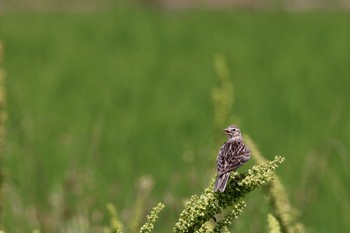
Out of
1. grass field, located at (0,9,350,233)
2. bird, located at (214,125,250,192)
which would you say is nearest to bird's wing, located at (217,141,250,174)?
bird, located at (214,125,250,192)

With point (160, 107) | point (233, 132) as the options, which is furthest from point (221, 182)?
point (160, 107)

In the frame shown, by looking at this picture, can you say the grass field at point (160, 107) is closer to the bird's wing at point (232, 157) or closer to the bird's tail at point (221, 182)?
the bird's wing at point (232, 157)

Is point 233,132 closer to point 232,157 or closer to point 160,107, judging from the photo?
point 232,157

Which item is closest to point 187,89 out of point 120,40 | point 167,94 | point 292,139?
point 167,94

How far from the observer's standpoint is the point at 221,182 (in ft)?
6.16

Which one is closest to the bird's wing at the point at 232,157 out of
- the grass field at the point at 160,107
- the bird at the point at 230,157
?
the bird at the point at 230,157

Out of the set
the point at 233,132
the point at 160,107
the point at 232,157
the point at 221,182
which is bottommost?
the point at 221,182

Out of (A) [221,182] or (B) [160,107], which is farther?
(B) [160,107]

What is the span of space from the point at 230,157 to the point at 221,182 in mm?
204

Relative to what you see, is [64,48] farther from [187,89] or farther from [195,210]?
[195,210]

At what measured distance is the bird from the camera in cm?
189

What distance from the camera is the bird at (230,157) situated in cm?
189

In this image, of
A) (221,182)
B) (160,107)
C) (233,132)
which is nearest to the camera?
(221,182)

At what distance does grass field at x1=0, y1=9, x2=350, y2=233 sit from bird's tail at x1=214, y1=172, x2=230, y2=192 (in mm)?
1339
